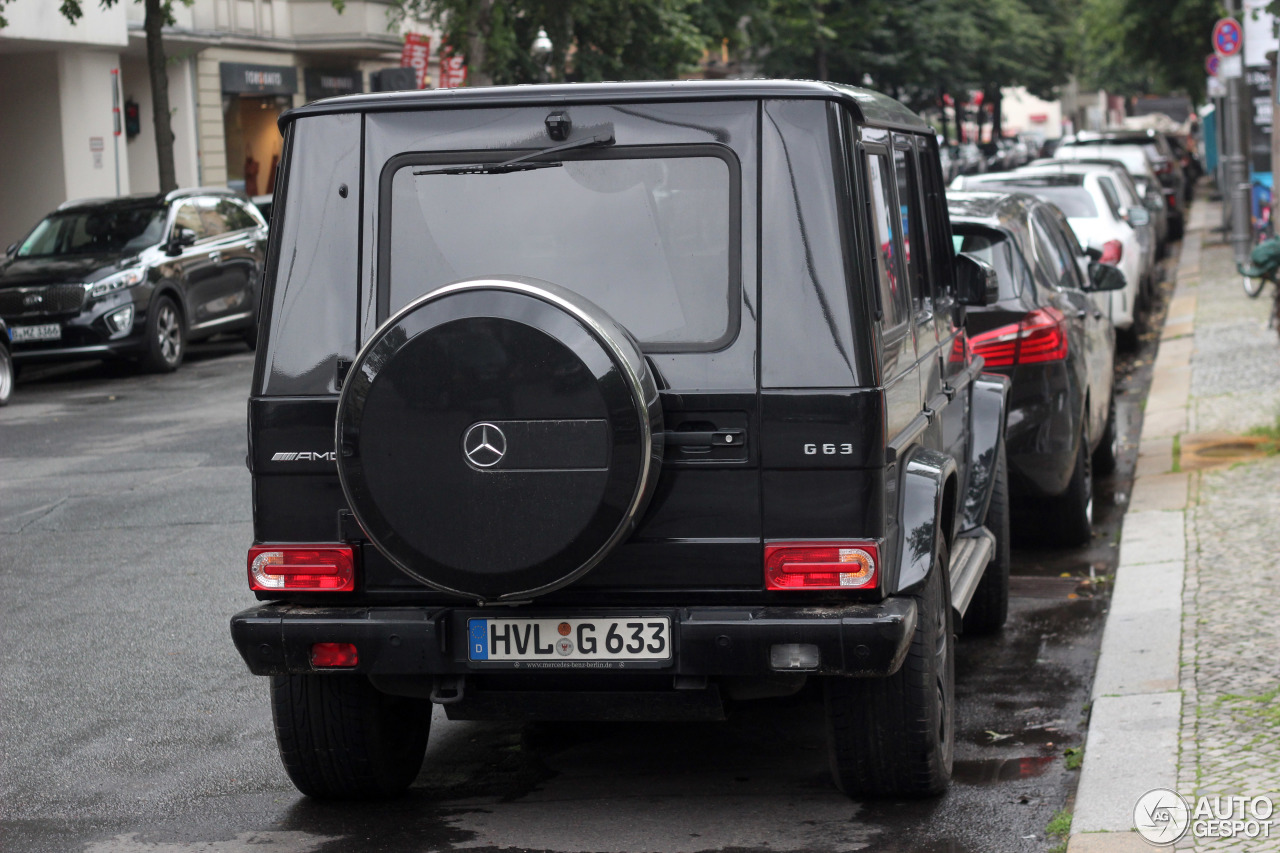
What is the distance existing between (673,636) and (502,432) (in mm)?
677

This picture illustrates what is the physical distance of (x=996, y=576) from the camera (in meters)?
6.75

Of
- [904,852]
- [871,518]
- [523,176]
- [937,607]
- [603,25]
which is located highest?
[603,25]

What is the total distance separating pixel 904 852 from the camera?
449 cm

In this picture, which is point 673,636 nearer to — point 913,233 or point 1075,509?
point 913,233

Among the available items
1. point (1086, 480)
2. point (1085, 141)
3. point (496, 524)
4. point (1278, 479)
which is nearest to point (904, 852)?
point (496, 524)

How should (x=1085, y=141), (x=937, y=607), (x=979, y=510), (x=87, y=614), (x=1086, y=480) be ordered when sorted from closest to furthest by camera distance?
1. (x=937, y=607)
2. (x=979, y=510)
3. (x=87, y=614)
4. (x=1086, y=480)
5. (x=1085, y=141)

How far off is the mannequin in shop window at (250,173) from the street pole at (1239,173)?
1826 centimetres

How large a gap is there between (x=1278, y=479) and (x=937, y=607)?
499cm

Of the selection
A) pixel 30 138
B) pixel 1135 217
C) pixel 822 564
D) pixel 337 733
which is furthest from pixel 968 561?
pixel 30 138

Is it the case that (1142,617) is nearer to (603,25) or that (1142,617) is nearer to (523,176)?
(523,176)

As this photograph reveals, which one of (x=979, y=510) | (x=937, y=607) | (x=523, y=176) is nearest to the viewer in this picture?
(x=523, y=176)

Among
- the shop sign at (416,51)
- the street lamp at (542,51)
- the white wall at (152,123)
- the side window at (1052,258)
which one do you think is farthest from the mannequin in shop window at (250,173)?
the side window at (1052,258)

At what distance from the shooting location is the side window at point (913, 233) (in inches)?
210

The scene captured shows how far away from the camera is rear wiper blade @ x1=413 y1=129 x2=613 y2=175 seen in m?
4.40
